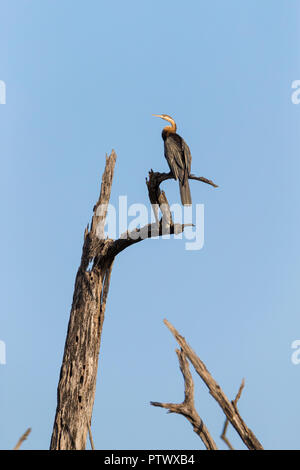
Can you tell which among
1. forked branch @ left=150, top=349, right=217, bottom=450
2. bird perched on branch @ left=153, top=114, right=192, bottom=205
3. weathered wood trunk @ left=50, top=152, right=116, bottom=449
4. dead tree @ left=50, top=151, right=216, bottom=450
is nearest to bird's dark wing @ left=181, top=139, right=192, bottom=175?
bird perched on branch @ left=153, top=114, right=192, bottom=205

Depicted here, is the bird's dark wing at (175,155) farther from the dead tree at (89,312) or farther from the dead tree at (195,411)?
the dead tree at (195,411)

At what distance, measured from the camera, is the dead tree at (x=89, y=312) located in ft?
30.7

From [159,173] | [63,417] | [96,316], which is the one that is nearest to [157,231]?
[159,173]

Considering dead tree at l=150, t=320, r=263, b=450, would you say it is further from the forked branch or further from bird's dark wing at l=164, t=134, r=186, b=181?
bird's dark wing at l=164, t=134, r=186, b=181

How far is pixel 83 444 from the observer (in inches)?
368

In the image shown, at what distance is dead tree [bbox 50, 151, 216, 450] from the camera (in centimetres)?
937

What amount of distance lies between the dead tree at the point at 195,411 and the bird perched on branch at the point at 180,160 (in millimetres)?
2841

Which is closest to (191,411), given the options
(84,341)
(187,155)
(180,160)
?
(84,341)

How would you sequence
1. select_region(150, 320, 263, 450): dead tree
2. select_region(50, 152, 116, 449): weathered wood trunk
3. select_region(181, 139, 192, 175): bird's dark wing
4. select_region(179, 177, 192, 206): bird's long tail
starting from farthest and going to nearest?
select_region(181, 139, 192, 175): bird's dark wing, select_region(179, 177, 192, 206): bird's long tail, select_region(50, 152, 116, 449): weathered wood trunk, select_region(150, 320, 263, 450): dead tree

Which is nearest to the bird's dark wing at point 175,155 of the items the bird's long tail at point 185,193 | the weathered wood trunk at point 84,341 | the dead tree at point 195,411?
the bird's long tail at point 185,193

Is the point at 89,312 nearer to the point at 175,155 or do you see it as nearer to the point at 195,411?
the point at 195,411

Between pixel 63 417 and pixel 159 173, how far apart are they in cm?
454

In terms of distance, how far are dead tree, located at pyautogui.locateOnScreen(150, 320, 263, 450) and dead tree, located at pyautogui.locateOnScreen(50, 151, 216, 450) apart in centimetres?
179
